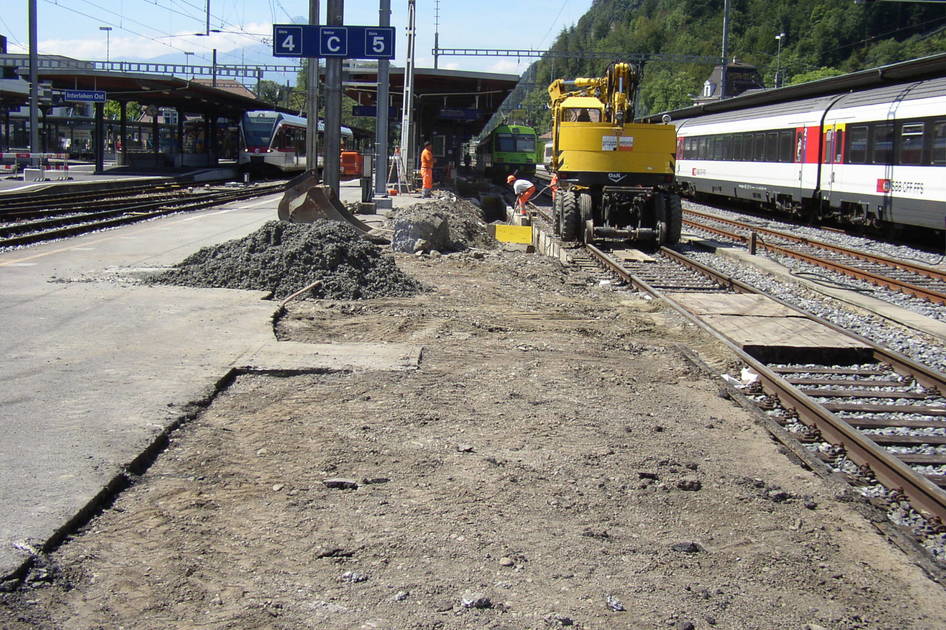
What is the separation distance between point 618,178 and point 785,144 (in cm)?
914

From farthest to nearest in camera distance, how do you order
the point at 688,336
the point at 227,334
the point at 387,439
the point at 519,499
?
the point at 688,336
the point at 227,334
the point at 387,439
the point at 519,499

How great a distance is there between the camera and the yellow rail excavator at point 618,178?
59.8 ft

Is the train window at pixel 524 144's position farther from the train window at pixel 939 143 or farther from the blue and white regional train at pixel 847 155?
the train window at pixel 939 143

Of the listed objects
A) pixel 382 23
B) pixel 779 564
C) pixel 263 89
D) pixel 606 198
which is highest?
pixel 263 89

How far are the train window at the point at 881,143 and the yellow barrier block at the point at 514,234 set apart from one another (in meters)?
7.69

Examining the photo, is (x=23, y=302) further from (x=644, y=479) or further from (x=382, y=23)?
(x=382, y=23)

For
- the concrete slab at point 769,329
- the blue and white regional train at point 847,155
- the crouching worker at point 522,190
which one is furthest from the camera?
the crouching worker at point 522,190

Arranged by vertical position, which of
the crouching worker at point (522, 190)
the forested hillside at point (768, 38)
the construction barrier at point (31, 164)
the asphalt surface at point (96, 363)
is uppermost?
the forested hillside at point (768, 38)

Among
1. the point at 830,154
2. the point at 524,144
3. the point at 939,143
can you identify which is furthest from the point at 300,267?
the point at 524,144

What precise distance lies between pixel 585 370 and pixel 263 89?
123239 millimetres

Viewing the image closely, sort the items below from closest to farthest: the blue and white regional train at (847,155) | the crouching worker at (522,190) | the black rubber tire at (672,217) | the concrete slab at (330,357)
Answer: the concrete slab at (330,357)
the blue and white regional train at (847,155)
the black rubber tire at (672,217)
the crouching worker at (522,190)

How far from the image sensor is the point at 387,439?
5.98 metres

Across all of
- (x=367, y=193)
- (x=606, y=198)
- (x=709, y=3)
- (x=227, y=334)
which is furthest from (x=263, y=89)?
(x=227, y=334)

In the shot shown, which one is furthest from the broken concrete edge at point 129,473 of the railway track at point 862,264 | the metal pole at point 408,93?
the metal pole at point 408,93
